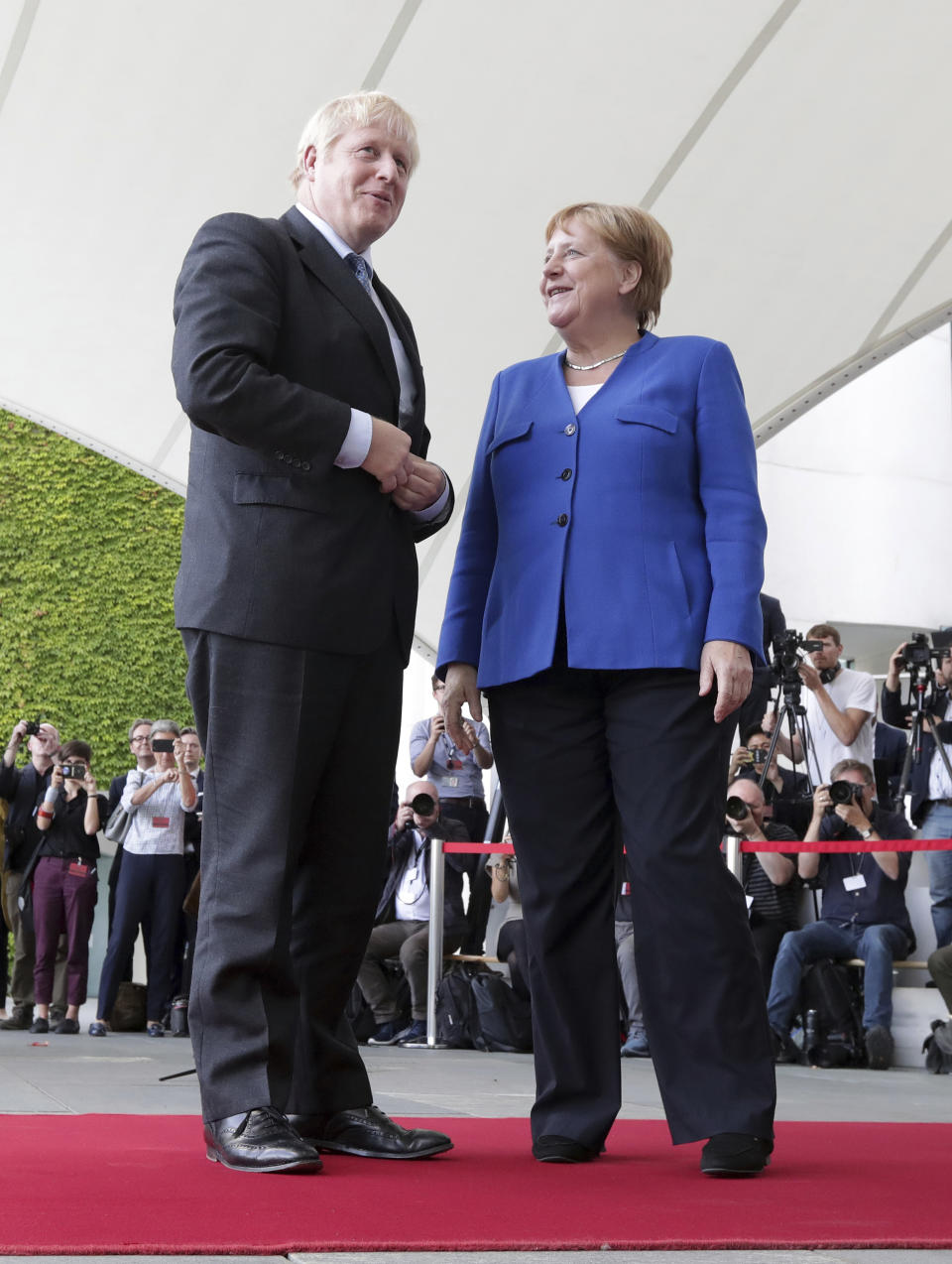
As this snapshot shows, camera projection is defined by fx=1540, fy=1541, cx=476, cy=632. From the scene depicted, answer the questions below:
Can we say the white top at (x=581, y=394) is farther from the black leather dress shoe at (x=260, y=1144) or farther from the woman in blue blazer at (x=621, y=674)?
the black leather dress shoe at (x=260, y=1144)

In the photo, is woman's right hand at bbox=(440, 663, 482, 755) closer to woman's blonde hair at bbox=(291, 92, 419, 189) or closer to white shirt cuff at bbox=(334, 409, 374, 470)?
white shirt cuff at bbox=(334, 409, 374, 470)

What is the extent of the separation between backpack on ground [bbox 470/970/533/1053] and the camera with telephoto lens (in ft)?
6.03

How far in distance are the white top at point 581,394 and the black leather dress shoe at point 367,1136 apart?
3.84ft

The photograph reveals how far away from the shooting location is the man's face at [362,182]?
2344mm

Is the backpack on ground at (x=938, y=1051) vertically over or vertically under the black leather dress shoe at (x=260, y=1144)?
under

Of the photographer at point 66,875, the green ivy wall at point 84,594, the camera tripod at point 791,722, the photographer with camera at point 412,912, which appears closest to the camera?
→ the camera tripod at point 791,722

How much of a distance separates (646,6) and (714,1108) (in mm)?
4529

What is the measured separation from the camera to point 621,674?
A: 95.5 inches

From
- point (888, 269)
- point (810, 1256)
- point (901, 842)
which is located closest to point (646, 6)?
point (888, 269)

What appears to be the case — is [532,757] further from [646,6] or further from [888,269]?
[888,269]

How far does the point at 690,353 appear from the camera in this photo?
2521 mm

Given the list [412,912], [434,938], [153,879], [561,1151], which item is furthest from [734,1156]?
[153,879]

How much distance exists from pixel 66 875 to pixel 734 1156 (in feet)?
20.6

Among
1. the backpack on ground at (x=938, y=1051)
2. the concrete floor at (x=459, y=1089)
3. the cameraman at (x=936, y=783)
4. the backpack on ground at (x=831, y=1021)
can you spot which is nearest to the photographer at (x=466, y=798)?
the concrete floor at (x=459, y=1089)
